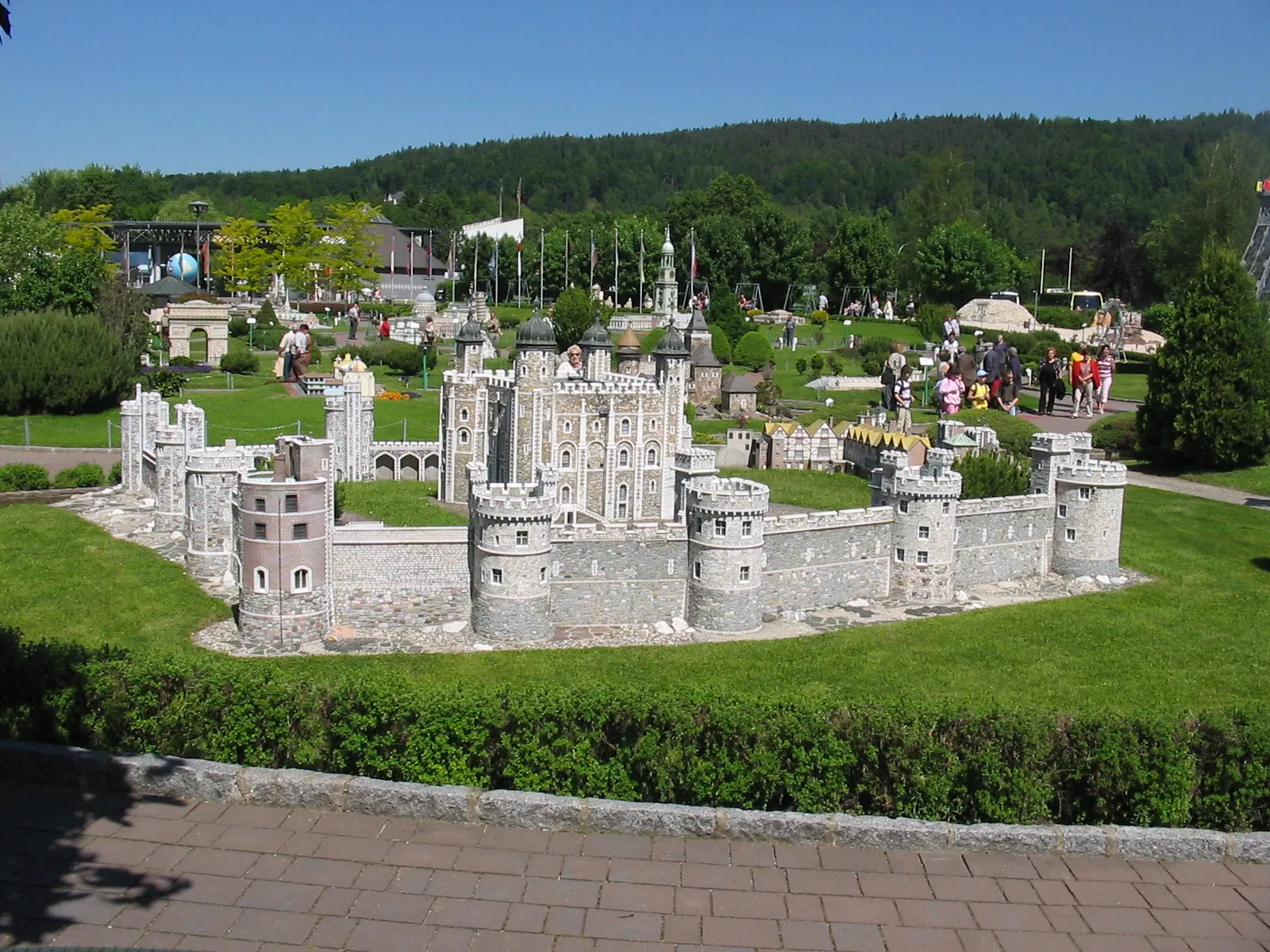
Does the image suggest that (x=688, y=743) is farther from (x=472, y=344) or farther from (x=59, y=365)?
(x=59, y=365)

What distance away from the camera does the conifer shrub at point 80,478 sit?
5469 cm

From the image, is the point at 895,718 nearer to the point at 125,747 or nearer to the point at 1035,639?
the point at 125,747

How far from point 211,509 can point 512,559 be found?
11168 millimetres

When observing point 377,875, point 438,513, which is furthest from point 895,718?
point 438,513

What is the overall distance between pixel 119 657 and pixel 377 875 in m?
7.44

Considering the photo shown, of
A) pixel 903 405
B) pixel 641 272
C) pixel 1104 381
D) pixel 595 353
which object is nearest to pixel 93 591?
pixel 595 353

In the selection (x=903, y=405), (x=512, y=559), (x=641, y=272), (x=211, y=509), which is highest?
(x=641, y=272)

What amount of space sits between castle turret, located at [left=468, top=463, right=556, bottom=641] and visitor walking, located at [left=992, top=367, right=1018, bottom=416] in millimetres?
38584

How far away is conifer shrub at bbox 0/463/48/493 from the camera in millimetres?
53469

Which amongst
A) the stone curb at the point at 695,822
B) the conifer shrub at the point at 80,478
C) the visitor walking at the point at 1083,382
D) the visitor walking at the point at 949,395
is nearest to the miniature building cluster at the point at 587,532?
the conifer shrub at the point at 80,478

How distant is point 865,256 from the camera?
12925 centimetres

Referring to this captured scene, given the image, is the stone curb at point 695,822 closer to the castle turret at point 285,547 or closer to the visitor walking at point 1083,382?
the castle turret at point 285,547

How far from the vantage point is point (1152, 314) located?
10200 cm

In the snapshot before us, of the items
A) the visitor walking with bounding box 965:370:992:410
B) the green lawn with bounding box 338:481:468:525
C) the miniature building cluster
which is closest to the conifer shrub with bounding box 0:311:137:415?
the miniature building cluster
